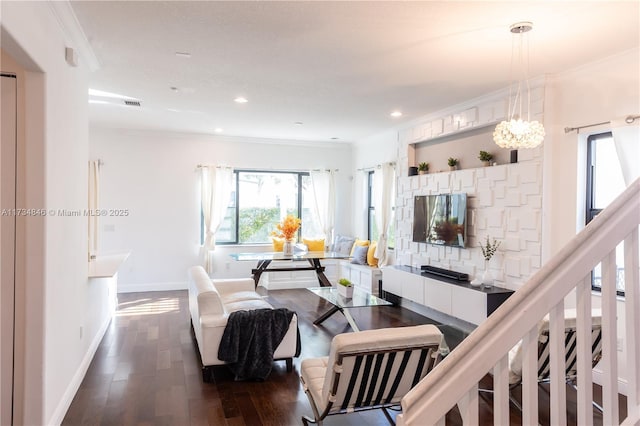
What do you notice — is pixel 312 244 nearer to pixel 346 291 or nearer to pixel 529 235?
pixel 346 291

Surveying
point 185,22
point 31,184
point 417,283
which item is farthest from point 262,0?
point 417,283

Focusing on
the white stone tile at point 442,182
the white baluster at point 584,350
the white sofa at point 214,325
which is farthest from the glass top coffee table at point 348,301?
the white baluster at point 584,350

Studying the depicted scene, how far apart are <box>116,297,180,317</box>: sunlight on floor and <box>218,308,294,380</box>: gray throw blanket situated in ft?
8.81

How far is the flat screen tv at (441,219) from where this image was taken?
5242 mm

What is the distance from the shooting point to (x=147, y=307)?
6.10 metres

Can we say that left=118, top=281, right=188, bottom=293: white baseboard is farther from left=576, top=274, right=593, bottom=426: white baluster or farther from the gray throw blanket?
left=576, top=274, right=593, bottom=426: white baluster

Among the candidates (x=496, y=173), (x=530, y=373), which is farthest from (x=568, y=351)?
(x=496, y=173)

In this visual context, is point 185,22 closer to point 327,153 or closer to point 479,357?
point 479,357

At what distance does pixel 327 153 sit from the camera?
847 centimetres

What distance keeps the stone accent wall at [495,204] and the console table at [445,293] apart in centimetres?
29

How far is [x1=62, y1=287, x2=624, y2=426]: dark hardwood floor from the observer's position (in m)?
2.95

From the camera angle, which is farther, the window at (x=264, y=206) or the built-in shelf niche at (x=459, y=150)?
the window at (x=264, y=206)

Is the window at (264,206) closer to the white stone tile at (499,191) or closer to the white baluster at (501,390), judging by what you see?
the white stone tile at (499,191)

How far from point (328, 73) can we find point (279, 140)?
160 inches
